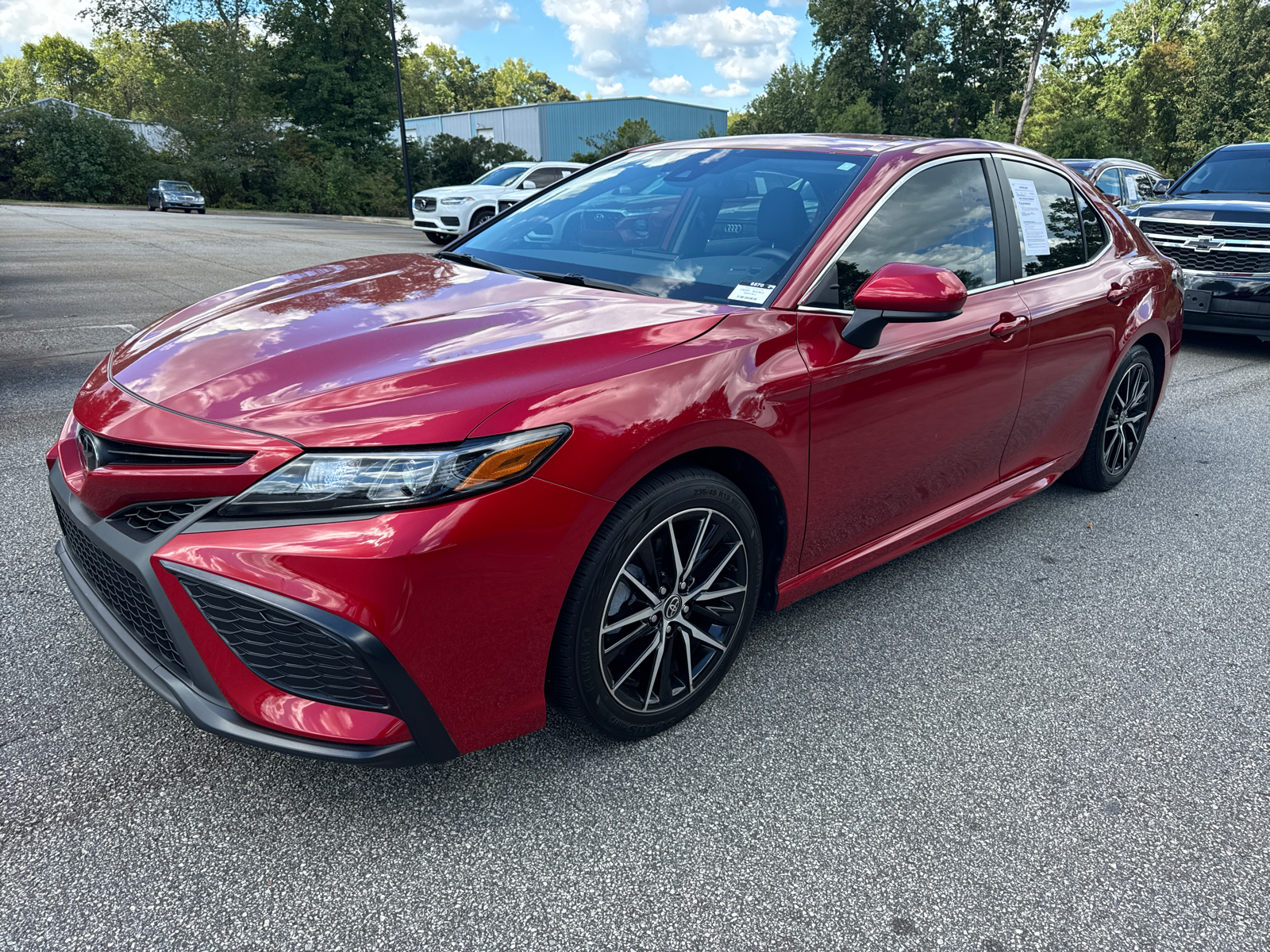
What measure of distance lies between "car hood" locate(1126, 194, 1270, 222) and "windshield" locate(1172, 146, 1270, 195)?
400 millimetres

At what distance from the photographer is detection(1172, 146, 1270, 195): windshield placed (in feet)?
28.5

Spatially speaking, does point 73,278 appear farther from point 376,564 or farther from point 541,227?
point 376,564

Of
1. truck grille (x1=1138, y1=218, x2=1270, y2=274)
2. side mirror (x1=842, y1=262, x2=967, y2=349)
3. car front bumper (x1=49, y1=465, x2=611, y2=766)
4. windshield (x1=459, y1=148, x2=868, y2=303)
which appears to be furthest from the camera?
truck grille (x1=1138, y1=218, x2=1270, y2=274)

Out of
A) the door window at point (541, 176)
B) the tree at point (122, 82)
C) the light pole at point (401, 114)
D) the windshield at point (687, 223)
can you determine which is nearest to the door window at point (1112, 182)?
the door window at point (541, 176)

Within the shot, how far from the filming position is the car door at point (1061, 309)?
3.43 m

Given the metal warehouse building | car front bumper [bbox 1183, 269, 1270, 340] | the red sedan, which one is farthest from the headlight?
the metal warehouse building

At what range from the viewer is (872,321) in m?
2.58

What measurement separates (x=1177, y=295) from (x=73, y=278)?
480 inches

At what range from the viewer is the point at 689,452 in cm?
227

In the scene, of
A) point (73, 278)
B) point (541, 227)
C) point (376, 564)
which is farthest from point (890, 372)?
point (73, 278)

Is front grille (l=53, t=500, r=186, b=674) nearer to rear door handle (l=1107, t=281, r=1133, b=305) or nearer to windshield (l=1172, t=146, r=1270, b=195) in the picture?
rear door handle (l=1107, t=281, r=1133, b=305)

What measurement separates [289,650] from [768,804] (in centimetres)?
124

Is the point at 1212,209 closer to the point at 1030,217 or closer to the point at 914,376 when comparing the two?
the point at 1030,217

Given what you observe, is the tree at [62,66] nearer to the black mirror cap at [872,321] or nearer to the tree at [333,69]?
Answer: the tree at [333,69]
